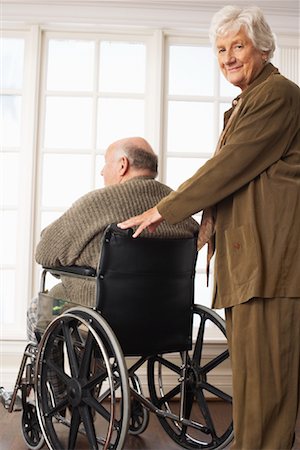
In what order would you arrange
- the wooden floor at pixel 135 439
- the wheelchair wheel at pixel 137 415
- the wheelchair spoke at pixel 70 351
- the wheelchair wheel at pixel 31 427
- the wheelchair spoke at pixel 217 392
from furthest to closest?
the wheelchair wheel at pixel 137 415 < the wooden floor at pixel 135 439 < the wheelchair wheel at pixel 31 427 < the wheelchair spoke at pixel 217 392 < the wheelchair spoke at pixel 70 351

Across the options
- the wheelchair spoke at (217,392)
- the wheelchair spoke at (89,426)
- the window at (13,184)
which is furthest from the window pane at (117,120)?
the wheelchair spoke at (89,426)

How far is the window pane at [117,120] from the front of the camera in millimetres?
3871

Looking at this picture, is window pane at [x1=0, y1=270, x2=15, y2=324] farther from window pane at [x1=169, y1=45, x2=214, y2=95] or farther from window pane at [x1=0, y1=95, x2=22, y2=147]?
window pane at [x1=169, y1=45, x2=214, y2=95]

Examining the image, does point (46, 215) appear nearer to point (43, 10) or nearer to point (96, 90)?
point (96, 90)

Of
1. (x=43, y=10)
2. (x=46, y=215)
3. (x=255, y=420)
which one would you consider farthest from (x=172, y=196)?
(x=43, y=10)

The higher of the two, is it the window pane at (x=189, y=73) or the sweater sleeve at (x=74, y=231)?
the window pane at (x=189, y=73)

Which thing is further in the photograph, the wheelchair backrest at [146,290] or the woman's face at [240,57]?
the wheelchair backrest at [146,290]

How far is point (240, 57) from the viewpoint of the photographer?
1976mm

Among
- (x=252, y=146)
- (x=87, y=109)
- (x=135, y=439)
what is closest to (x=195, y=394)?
(x=135, y=439)

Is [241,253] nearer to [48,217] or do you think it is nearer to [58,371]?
[58,371]

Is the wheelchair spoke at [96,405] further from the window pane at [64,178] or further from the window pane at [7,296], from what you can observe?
the window pane at [64,178]

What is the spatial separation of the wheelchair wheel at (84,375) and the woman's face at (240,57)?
2.90 feet

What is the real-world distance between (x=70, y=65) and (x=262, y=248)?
241 cm

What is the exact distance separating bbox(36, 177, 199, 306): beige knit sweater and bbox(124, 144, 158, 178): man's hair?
12 cm
